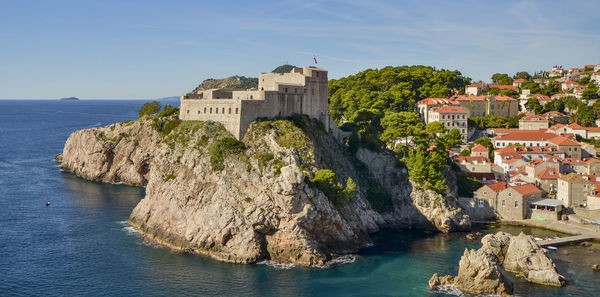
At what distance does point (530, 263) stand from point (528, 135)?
152 feet

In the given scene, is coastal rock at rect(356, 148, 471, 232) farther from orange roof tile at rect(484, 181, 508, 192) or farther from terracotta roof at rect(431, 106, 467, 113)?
terracotta roof at rect(431, 106, 467, 113)

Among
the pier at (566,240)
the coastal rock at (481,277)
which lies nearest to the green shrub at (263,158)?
the coastal rock at (481,277)

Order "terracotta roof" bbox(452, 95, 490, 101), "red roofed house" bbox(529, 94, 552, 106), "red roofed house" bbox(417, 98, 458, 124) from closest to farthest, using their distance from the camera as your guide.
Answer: "red roofed house" bbox(417, 98, 458, 124), "terracotta roof" bbox(452, 95, 490, 101), "red roofed house" bbox(529, 94, 552, 106)

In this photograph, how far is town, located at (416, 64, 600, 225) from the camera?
221 feet

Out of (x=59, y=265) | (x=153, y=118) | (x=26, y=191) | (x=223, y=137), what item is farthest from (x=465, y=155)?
(x=26, y=191)

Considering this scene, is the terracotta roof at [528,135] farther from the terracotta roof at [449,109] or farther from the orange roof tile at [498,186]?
the orange roof tile at [498,186]

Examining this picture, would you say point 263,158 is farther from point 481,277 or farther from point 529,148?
point 529,148

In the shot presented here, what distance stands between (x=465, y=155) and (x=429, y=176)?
21044 mm

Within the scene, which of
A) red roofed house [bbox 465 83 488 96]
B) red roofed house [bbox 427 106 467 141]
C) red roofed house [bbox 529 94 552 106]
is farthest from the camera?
red roofed house [bbox 465 83 488 96]

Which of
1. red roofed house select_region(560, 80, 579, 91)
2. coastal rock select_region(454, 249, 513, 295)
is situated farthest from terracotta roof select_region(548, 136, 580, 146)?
red roofed house select_region(560, 80, 579, 91)

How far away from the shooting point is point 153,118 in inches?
3770

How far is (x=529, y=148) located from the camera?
83.6 metres

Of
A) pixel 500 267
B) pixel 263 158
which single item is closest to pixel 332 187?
pixel 263 158

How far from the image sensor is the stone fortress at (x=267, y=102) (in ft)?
204
